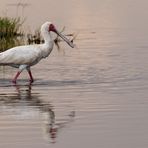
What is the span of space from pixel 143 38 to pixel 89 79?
8076mm

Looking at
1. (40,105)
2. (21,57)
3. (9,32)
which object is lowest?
(40,105)

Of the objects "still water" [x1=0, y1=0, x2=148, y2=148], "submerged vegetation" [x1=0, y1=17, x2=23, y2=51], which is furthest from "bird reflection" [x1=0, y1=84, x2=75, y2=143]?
"submerged vegetation" [x1=0, y1=17, x2=23, y2=51]

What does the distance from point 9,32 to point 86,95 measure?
1229cm

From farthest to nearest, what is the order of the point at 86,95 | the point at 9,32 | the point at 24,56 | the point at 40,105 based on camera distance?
1. the point at 9,32
2. the point at 24,56
3. the point at 86,95
4. the point at 40,105

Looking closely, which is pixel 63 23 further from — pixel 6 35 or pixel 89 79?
pixel 89 79

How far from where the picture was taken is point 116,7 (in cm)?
3609

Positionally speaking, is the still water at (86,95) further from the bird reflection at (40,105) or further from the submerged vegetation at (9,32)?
the submerged vegetation at (9,32)

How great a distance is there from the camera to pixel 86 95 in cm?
1558

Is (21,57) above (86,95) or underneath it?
above

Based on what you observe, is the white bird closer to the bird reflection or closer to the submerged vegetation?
the bird reflection

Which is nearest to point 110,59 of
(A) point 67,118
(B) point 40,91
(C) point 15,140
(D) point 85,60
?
(D) point 85,60

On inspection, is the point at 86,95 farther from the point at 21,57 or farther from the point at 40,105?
the point at 21,57

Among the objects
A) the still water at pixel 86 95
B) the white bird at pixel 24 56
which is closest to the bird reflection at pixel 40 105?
the still water at pixel 86 95

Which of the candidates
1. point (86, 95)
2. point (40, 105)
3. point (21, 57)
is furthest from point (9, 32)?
point (40, 105)
